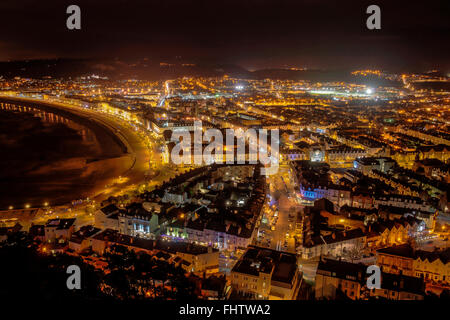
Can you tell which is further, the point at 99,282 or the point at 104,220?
the point at 104,220

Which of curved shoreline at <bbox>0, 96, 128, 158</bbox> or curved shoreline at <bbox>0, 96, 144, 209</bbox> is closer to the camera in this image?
curved shoreline at <bbox>0, 96, 144, 209</bbox>

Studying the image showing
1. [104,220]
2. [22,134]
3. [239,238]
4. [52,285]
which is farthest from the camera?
[22,134]

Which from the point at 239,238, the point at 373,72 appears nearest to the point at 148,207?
the point at 239,238

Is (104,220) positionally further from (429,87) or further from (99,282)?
(429,87)

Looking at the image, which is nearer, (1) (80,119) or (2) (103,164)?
(2) (103,164)

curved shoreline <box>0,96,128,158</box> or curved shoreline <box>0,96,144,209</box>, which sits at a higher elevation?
curved shoreline <box>0,96,128,158</box>

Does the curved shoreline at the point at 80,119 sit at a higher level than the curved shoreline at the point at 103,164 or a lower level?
higher

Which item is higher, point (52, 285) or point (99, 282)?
point (52, 285)

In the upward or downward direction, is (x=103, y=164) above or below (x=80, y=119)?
below

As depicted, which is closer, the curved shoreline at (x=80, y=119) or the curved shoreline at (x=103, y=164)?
the curved shoreline at (x=103, y=164)
